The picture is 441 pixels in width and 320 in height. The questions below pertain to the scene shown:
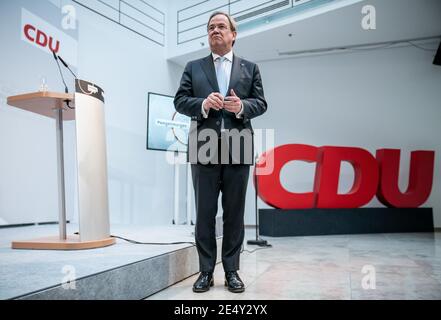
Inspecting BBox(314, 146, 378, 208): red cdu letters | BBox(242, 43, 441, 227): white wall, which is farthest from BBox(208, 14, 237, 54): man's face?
BBox(242, 43, 441, 227): white wall

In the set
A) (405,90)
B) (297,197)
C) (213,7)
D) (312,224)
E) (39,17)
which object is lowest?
(312,224)

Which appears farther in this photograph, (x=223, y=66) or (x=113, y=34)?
(x=113, y=34)

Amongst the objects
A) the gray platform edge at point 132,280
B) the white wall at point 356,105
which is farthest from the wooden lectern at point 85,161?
the white wall at point 356,105

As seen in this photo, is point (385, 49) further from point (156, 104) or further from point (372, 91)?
point (156, 104)

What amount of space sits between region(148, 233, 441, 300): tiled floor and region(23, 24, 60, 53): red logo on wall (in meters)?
3.18

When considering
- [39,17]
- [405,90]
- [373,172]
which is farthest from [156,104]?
[405,90]

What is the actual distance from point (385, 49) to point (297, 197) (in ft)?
10.3

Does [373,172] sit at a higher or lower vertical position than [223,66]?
lower

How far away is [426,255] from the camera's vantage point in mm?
3236

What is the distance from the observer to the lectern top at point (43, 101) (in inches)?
73.7

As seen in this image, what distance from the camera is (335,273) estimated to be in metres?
2.42

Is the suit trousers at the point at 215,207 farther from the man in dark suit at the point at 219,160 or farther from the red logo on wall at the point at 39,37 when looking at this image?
the red logo on wall at the point at 39,37

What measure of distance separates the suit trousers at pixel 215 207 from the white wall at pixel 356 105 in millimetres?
4770

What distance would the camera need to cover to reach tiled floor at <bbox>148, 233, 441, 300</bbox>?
73.1 inches
